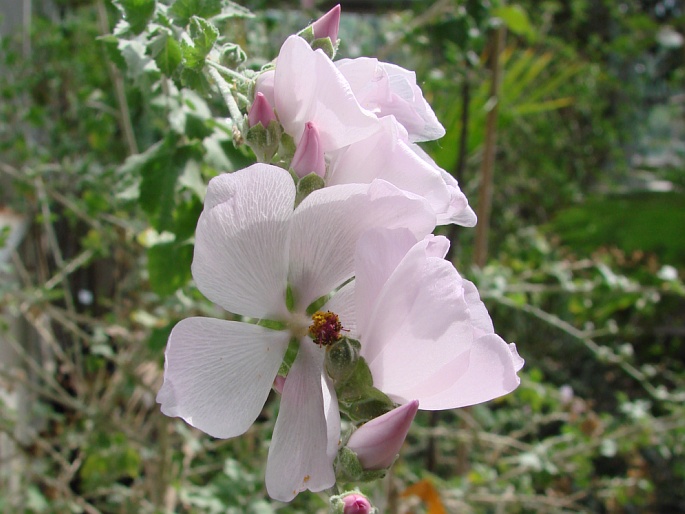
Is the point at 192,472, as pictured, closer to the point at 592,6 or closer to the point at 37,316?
the point at 37,316

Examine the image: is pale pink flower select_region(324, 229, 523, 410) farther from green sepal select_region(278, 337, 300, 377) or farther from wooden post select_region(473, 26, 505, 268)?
wooden post select_region(473, 26, 505, 268)

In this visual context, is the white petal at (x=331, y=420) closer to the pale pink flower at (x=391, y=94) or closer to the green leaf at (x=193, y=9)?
the pale pink flower at (x=391, y=94)

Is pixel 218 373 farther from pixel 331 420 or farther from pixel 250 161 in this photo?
pixel 250 161

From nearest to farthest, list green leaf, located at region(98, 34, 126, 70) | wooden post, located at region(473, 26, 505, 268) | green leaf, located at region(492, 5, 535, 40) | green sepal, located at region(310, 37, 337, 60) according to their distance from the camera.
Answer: green sepal, located at region(310, 37, 337, 60)
green leaf, located at region(98, 34, 126, 70)
green leaf, located at region(492, 5, 535, 40)
wooden post, located at region(473, 26, 505, 268)

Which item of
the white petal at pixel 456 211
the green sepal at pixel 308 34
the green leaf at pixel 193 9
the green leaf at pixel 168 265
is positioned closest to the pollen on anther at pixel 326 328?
the white petal at pixel 456 211

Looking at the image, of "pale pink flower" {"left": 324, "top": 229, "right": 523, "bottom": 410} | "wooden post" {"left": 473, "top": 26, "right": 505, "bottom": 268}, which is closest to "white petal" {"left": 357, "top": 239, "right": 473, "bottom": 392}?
"pale pink flower" {"left": 324, "top": 229, "right": 523, "bottom": 410}

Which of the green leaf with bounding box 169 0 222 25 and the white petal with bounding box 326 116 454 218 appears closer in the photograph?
the white petal with bounding box 326 116 454 218

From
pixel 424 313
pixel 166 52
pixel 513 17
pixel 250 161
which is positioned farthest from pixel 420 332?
pixel 513 17
